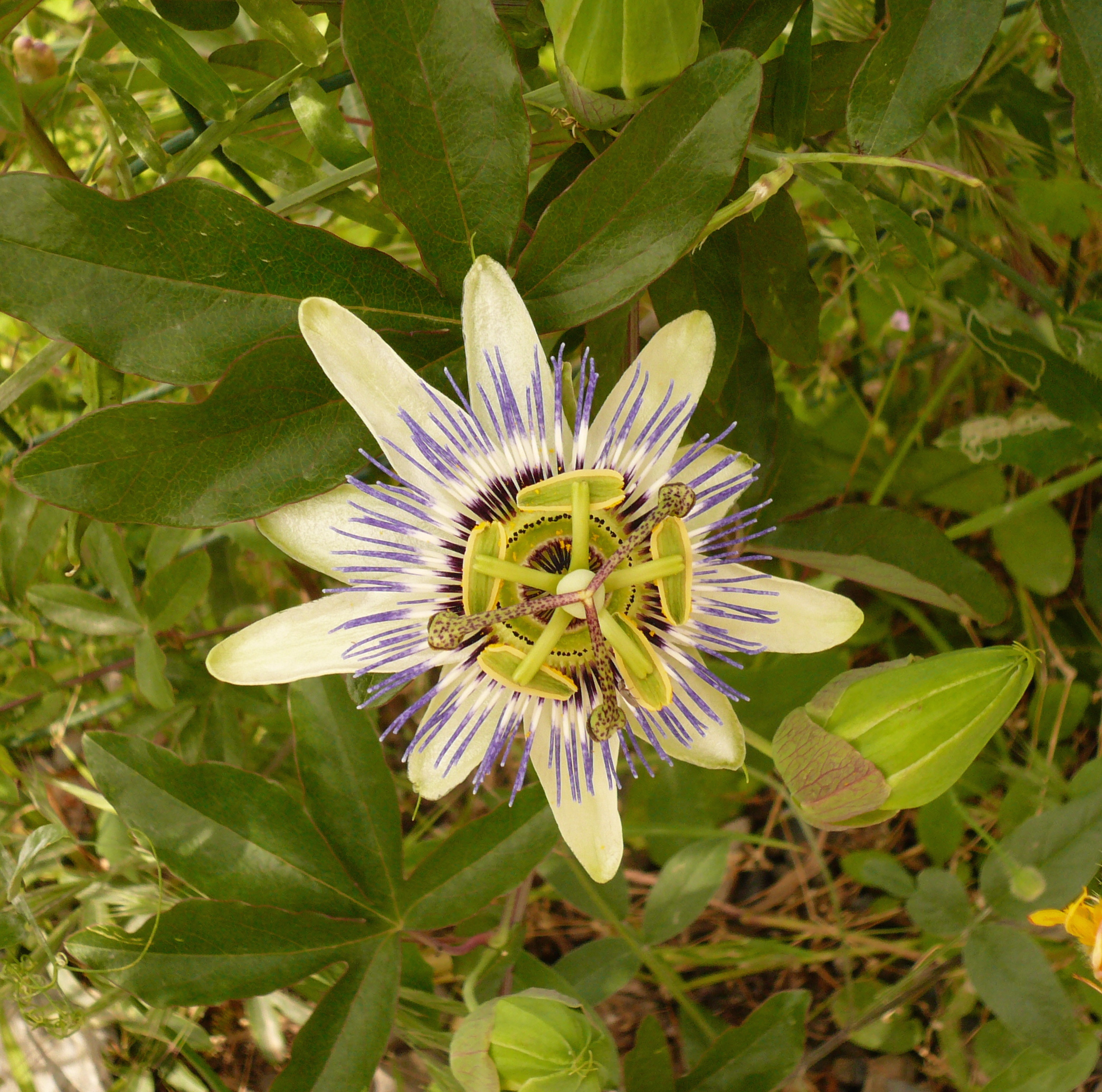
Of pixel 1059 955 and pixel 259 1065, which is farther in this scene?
pixel 259 1065

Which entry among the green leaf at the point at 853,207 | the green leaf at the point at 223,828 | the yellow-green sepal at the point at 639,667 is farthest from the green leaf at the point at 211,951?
the green leaf at the point at 853,207

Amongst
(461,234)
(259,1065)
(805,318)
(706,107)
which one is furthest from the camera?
(259,1065)

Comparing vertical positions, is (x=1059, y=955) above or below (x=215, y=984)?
below

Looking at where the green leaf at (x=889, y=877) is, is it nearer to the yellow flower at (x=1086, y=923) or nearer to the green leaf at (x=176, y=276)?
the yellow flower at (x=1086, y=923)

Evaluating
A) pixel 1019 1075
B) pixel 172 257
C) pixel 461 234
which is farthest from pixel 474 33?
pixel 1019 1075

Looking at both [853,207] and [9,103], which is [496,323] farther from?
[9,103]

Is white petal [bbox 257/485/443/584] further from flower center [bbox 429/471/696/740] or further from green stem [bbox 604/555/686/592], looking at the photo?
green stem [bbox 604/555/686/592]

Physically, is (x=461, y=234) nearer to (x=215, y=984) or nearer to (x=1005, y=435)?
(x=215, y=984)

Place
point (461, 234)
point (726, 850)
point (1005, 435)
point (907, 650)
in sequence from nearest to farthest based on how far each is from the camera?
point (461, 234) < point (726, 850) < point (1005, 435) < point (907, 650)
